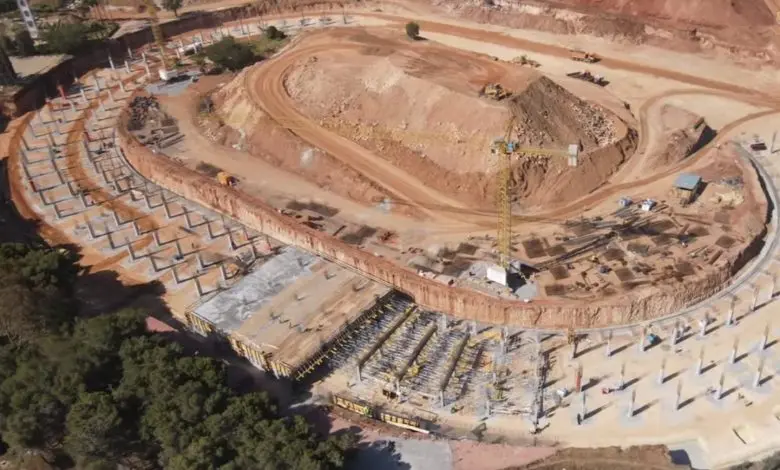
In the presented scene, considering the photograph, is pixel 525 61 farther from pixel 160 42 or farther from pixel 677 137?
Answer: pixel 160 42

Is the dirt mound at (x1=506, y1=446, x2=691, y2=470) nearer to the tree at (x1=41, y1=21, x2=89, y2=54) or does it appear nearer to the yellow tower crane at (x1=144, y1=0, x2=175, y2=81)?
the yellow tower crane at (x1=144, y1=0, x2=175, y2=81)

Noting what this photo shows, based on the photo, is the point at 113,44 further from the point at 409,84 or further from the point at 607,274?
the point at 607,274

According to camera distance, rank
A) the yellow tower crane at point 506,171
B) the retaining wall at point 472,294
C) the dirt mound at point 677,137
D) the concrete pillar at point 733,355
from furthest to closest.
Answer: the dirt mound at point 677,137 < the yellow tower crane at point 506,171 < the retaining wall at point 472,294 < the concrete pillar at point 733,355

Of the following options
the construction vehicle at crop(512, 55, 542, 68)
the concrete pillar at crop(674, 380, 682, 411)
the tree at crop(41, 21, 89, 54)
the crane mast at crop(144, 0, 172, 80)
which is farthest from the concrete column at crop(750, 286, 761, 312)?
the tree at crop(41, 21, 89, 54)

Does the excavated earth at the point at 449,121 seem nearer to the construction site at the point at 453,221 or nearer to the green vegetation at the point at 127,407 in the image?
the construction site at the point at 453,221

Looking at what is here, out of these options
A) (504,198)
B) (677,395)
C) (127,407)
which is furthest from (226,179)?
(677,395)

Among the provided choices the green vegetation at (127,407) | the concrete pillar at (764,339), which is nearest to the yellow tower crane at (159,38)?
the green vegetation at (127,407)

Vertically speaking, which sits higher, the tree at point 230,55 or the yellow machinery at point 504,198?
the tree at point 230,55
